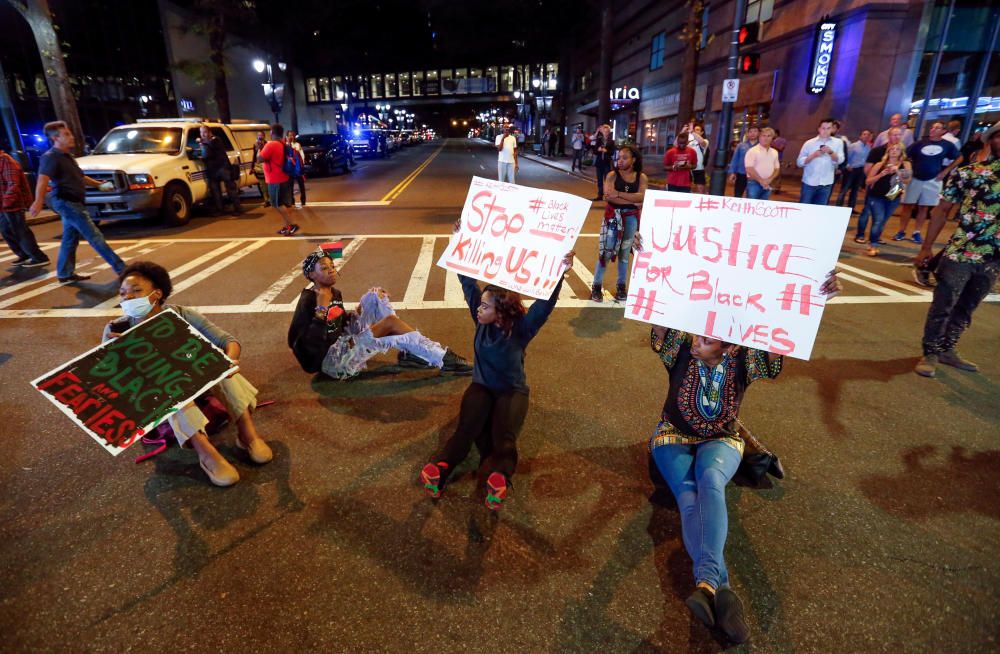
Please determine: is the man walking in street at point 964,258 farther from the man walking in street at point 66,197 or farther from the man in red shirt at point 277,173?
the man in red shirt at point 277,173

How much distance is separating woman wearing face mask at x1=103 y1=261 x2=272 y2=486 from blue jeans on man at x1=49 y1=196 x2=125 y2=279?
4717 millimetres

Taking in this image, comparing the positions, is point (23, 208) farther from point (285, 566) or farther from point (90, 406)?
point (285, 566)

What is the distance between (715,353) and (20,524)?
12.6 ft

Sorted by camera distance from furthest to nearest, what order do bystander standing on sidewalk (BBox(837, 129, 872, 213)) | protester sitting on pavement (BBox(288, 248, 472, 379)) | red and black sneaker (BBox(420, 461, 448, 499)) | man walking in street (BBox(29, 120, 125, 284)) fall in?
bystander standing on sidewalk (BBox(837, 129, 872, 213)), man walking in street (BBox(29, 120, 125, 284)), protester sitting on pavement (BBox(288, 248, 472, 379)), red and black sneaker (BBox(420, 461, 448, 499))

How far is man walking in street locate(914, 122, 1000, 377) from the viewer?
4.12 meters

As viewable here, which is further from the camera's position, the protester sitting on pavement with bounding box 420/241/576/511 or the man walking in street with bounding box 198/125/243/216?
the man walking in street with bounding box 198/125/243/216

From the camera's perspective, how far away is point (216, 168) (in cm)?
1309

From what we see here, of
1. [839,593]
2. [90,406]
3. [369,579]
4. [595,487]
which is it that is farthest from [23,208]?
[839,593]

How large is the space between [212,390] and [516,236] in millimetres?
2174

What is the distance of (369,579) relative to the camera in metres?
2.52

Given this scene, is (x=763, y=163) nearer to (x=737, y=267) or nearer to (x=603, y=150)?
(x=603, y=150)

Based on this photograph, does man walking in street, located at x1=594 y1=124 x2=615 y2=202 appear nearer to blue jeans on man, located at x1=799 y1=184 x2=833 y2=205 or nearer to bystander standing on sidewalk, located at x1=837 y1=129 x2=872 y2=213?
bystander standing on sidewalk, located at x1=837 y1=129 x2=872 y2=213

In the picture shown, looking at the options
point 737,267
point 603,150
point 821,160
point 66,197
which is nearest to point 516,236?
point 737,267

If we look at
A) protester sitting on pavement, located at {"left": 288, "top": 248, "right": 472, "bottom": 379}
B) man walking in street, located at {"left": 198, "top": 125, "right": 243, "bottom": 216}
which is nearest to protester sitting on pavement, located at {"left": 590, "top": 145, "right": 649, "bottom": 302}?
protester sitting on pavement, located at {"left": 288, "top": 248, "right": 472, "bottom": 379}
